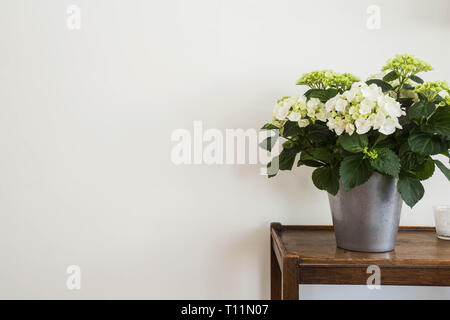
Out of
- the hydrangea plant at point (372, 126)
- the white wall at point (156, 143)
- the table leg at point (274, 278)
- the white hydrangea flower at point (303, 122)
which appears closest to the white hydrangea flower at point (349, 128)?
the hydrangea plant at point (372, 126)

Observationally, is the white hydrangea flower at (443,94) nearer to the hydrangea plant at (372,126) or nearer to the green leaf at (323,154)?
the hydrangea plant at (372,126)

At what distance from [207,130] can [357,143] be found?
539mm

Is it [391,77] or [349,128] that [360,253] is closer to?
[349,128]

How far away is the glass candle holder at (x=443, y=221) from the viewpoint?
1.05 metres

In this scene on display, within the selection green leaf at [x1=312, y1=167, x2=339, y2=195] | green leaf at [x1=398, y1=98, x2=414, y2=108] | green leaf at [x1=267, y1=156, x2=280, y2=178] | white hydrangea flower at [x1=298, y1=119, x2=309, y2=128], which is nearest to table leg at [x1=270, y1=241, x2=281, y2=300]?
green leaf at [x1=267, y1=156, x2=280, y2=178]

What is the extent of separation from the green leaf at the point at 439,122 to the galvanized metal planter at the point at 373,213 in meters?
0.15

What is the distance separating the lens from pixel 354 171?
2.78ft

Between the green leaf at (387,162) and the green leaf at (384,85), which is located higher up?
the green leaf at (384,85)

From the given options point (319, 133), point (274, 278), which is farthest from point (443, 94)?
point (274, 278)

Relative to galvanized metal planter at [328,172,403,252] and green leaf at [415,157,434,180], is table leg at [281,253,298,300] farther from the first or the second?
green leaf at [415,157,434,180]

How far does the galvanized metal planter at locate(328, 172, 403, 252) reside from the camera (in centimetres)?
91

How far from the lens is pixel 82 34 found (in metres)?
1.26
